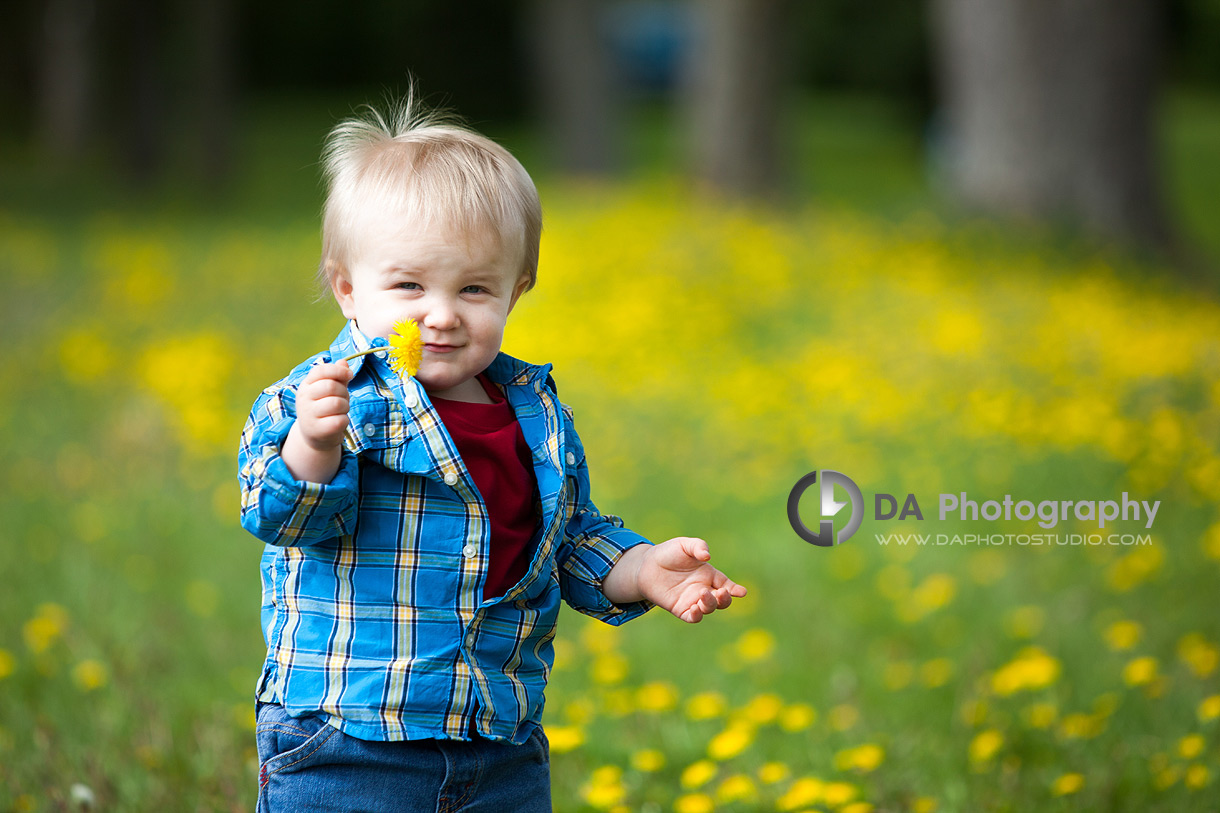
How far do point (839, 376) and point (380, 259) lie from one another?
4.31 m

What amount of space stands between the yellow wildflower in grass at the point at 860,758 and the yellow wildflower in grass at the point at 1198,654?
102cm

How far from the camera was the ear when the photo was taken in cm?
177

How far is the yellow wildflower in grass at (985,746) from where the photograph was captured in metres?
2.49

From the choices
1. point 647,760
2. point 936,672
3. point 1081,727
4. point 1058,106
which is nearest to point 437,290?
point 647,760

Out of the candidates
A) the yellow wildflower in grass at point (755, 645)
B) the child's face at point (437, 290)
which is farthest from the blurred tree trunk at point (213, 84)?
the child's face at point (437, 290)

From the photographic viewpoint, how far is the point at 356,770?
1.64 meters

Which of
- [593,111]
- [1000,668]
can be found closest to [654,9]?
[593,111]

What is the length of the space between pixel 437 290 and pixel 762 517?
10.1 ft

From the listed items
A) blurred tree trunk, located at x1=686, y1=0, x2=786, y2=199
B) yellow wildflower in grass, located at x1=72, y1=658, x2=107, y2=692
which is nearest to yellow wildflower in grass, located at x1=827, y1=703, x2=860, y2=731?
yellow wildflower in grass, located at x1=72, y1=658, x2=107, y2=692

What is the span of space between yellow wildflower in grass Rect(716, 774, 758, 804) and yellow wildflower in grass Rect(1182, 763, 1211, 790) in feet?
2.93


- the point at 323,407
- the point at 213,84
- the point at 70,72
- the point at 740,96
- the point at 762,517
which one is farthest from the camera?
the point at 70,72

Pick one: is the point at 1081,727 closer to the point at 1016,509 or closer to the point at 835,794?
the point at 835,794

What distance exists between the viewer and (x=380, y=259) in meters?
Answer: 1.66

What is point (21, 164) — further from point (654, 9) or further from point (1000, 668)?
point (654, 9)
